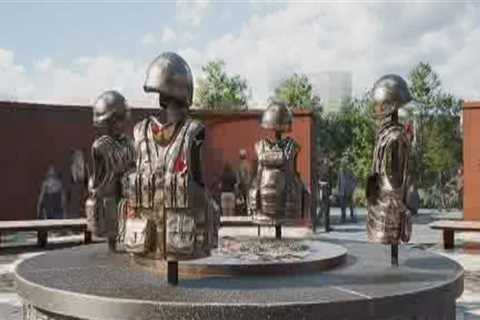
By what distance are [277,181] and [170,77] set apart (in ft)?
11.3

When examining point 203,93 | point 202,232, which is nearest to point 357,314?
point 202,232

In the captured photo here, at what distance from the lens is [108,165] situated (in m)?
6.37

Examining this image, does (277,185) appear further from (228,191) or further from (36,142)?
(36,142)

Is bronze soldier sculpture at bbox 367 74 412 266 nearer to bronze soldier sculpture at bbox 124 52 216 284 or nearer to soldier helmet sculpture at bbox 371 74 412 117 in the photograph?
soldier helmet sculpture at bbox 371 74 412 117

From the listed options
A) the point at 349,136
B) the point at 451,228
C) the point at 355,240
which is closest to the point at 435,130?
the point at 349,136

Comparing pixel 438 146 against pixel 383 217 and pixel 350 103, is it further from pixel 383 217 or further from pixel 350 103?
pixel 383 217

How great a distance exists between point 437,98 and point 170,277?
77.4 feet

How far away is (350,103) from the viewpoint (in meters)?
32.2

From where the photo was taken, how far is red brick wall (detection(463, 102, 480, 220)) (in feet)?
55.5

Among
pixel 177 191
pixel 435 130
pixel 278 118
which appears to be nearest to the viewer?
pixel 177 191

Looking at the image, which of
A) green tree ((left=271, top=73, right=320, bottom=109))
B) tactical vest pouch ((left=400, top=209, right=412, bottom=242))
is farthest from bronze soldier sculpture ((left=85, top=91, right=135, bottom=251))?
green tree ((left=271, top=73, right=320, bottom=109))

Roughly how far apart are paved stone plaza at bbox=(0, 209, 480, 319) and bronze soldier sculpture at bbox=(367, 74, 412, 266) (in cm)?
89

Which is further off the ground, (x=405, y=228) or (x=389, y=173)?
(x=389, y=173)

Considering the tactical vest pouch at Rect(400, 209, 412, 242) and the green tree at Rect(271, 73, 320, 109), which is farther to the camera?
the green tree at Rect(271, 73, 320, 109)
